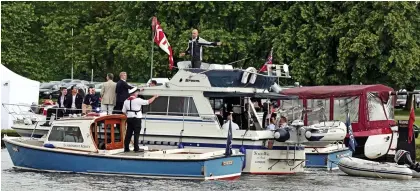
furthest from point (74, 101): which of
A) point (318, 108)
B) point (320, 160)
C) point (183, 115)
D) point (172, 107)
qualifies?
point (318, 108)

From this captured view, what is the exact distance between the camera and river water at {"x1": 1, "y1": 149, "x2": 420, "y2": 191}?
82.3ft

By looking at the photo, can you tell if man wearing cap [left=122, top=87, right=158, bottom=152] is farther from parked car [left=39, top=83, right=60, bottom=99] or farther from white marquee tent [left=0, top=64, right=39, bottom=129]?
parked car [left=39, top=83, right=60, bottom=99]

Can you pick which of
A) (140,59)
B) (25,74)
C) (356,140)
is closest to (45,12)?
(25,74)

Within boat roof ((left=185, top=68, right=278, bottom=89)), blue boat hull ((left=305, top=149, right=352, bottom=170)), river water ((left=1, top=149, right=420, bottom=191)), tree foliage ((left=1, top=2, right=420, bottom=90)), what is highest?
tree foliage ((left=1, top=2, right=420, bottom=90))

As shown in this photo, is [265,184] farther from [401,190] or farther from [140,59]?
[140,59]

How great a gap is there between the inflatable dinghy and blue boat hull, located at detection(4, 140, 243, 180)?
478 cm

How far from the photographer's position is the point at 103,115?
27.5 metres

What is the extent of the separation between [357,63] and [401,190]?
90.5 ft

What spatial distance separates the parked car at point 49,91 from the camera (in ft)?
240

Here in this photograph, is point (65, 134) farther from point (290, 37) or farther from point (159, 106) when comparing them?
point (290, 37)

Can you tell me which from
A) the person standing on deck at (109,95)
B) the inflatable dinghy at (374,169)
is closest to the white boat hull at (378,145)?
the inflatable dinghy at (374,169)

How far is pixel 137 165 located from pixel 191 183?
1707 mm

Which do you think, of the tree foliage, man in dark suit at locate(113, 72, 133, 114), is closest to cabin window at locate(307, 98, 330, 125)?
man in dark suit at locate(113, 72, 133, 114)

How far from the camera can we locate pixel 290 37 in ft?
180
